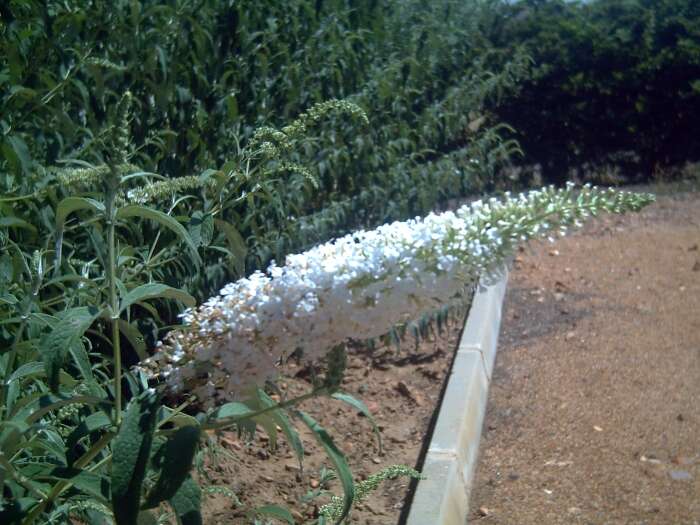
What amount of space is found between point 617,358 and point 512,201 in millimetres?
3864

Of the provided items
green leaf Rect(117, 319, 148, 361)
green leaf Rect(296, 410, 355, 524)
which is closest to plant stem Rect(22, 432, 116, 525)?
green leaf Rect(117, 319, 148, 361)

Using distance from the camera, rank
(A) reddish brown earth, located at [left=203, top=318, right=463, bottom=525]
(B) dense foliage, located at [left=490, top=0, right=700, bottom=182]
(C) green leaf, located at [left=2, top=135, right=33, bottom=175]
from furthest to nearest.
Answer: (B) dense foliage, located at [left=490, top=0, right=700, bottom=182] < (A) reddish brown earth, located at [left=203, top=318, right=463, bottom=525] < (C) green leaf, located at [left=2, top=135, right=33, bottom=175]

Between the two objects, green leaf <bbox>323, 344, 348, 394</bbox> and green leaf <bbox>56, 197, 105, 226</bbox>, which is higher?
green leaf <bbox>56, 197, 105, 226</bbox>

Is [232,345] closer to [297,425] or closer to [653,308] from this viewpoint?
[297,425]

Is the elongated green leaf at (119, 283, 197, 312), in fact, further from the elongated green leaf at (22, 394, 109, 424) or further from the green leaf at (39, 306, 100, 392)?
the elongated green leaf at (22, 394, 109, 424)

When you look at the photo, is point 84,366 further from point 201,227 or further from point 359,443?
point 359,443

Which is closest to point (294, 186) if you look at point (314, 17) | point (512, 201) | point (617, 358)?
point (314, 17)

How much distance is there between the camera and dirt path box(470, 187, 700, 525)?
4098 mm

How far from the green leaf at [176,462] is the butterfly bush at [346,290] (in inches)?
5.3

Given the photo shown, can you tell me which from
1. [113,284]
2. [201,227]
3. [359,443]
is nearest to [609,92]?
[359,443]

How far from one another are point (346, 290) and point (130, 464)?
54 centimetres

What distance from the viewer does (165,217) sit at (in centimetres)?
183

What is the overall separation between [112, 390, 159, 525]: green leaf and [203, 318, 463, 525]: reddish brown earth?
1.79 metres

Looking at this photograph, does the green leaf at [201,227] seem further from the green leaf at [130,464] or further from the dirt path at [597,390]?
the dirt path at [597,390]
